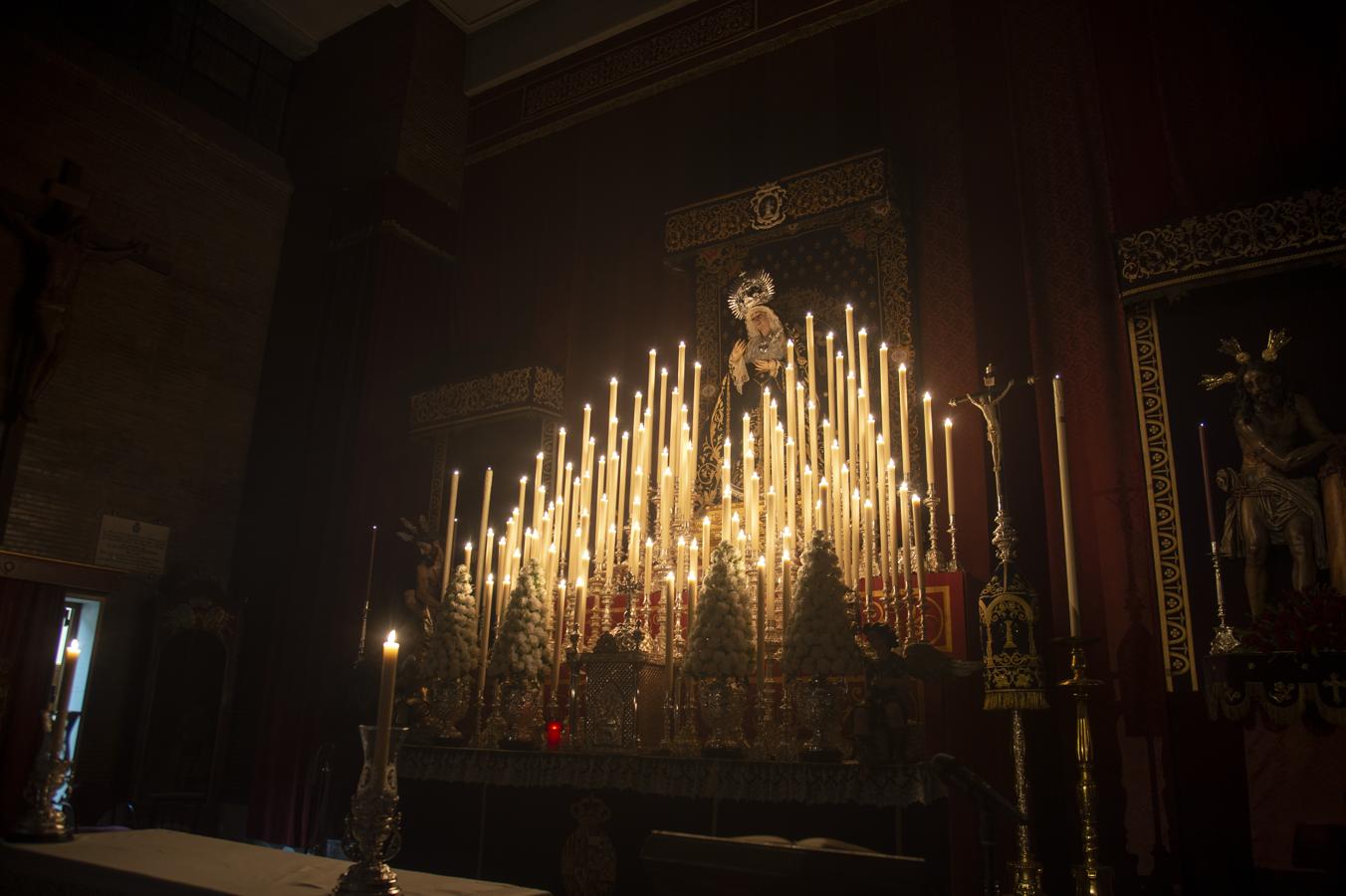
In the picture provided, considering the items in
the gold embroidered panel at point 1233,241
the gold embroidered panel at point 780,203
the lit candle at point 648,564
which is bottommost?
the lit candle at point 648,564

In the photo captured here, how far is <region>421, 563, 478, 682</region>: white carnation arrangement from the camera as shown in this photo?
193 inches

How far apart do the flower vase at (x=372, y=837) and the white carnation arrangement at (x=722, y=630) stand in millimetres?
2169

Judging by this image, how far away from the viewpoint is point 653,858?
5.70 ft

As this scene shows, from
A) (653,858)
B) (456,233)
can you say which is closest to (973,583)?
(653,858)

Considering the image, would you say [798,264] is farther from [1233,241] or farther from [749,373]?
[1233,241]

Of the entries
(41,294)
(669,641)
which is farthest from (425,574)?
(41,294)

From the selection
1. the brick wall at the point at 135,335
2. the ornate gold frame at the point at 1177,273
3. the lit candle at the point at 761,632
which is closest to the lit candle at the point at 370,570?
the brick wall at the point at 135,335

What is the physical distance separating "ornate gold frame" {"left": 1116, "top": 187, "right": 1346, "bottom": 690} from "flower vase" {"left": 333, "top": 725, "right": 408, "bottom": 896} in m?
3.91

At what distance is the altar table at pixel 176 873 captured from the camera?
6.15ft

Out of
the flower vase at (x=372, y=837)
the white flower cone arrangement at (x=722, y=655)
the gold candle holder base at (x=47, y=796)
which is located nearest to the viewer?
the flower vase at (x=372, y=837)

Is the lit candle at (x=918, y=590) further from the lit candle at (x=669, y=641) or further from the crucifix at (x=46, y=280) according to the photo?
the crucifix at (x=46, y=280)

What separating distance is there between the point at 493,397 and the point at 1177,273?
485 cm

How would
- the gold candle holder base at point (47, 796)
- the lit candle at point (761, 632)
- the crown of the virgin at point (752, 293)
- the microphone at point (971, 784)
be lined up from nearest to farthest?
1. the gold candle holder base at point (47, 796)
2. the microphone at point (971, 784)
3. the lit candle at point (761, 632)
4. the crown of the virgin at point (752, 293)

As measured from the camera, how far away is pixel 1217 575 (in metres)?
4.29
